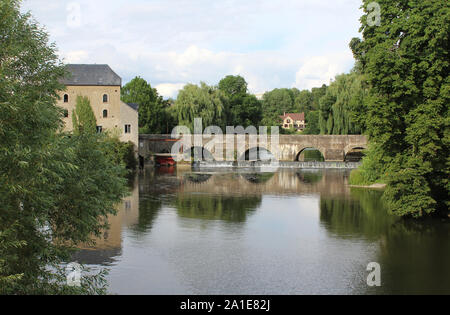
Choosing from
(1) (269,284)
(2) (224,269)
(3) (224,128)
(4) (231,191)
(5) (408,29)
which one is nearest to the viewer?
(1) (269,284)

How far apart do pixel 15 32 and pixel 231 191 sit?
81.8ft

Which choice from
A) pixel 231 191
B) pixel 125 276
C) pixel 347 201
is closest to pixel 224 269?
pixel 125 276

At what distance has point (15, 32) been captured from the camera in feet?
38.0

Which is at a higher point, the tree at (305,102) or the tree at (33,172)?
the tree at (305,102)

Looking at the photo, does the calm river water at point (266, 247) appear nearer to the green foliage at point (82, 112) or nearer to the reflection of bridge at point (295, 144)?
the green foliage at point (82, 112)

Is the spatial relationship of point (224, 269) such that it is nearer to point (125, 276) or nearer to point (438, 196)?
point (125, 276)

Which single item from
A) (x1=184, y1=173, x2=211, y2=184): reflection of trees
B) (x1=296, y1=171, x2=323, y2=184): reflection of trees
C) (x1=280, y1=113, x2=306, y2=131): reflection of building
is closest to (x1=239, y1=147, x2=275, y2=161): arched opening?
(x1=296, y1=171, x2=323, y2=184): reflection of trees

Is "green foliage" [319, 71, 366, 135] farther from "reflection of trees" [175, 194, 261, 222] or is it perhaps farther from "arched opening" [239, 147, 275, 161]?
"reflection of trees" [175, 194, 261, 222]

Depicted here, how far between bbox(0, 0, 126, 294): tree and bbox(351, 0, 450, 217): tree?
13.8 meters

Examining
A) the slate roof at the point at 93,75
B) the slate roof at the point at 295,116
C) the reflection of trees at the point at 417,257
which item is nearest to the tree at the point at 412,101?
the reflection of trees at the point at 417,257

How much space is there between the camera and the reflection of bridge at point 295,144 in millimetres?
54906

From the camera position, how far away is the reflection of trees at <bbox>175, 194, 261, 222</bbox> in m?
25.7

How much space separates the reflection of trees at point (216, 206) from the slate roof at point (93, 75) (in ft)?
72.7
